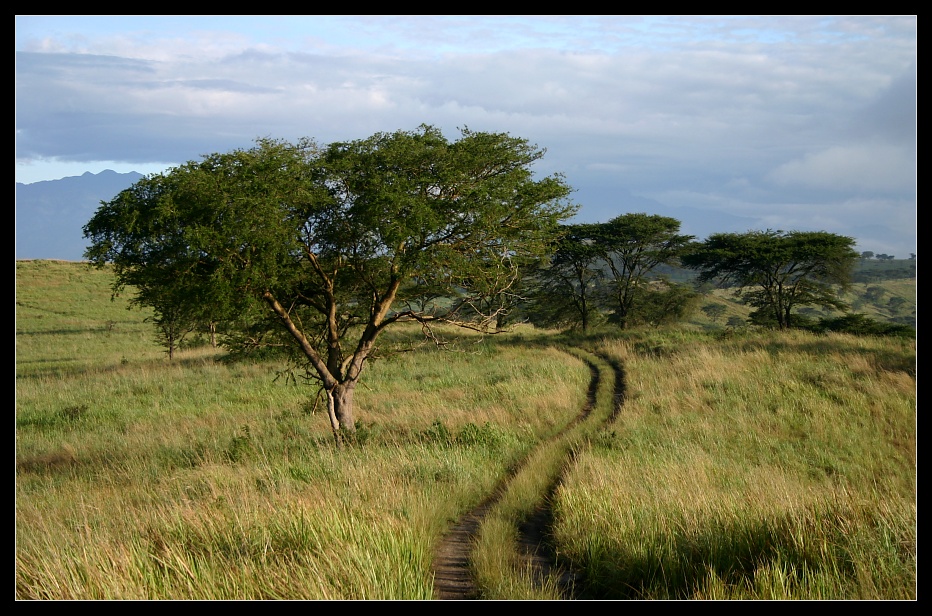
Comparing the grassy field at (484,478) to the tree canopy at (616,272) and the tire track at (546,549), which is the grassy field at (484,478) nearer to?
the tire track at (546,549)

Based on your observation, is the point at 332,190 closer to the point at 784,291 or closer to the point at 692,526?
the point at 692,526

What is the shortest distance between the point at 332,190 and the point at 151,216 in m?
3.15

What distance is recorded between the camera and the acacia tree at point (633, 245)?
41125 mm

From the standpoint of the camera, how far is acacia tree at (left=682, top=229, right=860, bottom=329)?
1484 inches

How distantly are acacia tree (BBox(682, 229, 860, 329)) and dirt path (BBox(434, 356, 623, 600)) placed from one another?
33.9 meters

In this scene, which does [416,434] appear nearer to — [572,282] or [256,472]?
[256,472]

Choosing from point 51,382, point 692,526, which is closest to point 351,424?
point 692,526

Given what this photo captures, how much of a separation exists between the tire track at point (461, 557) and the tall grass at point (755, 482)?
999 millimetres

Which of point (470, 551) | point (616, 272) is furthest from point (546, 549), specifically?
point (616, 272)

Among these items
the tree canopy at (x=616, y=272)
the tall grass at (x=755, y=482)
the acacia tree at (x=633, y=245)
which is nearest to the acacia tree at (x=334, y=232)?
the tall grass at (x=755, y=482)

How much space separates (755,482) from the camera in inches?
340

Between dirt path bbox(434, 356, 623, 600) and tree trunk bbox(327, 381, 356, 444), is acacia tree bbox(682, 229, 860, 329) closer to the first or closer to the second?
tree trunk bbox(327, 381, 356, 444)

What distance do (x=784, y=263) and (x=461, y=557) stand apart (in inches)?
1487

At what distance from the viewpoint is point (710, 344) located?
25781mm
